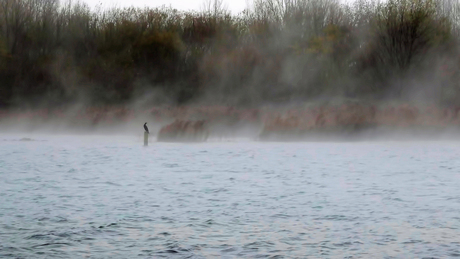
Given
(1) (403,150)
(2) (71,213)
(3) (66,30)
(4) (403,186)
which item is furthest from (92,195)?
(3) (66,30)

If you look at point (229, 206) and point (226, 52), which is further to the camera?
point (226, 52)

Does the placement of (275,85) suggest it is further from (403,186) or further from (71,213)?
(71,213)

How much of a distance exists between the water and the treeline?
25.2m

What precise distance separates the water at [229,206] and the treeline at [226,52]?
25.2m

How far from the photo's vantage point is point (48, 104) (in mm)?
68000

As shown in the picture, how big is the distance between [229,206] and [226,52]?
49158mm

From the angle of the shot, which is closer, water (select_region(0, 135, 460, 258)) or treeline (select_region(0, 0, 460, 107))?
water (select_region(0, 135, 460, 258))

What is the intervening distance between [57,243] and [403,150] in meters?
31.3

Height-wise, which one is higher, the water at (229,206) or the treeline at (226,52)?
the treeline at (226,52)

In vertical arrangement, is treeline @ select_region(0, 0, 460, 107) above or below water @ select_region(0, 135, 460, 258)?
above

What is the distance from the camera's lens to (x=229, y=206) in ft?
65.1

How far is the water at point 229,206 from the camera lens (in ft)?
47.2

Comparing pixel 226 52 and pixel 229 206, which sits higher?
→ pixel 226 52

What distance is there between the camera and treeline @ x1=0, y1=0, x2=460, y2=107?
201 feet
